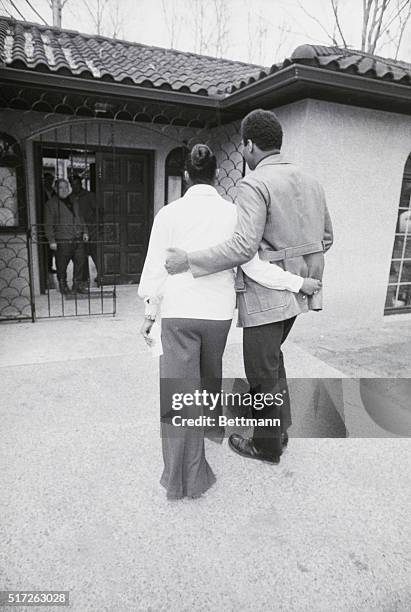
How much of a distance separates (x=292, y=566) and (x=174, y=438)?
786 mm

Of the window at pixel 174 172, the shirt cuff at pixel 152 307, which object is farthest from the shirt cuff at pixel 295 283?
the window at pixel 174 172

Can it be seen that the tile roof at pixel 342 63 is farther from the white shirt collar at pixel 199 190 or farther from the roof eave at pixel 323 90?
the white shirt collar at pixel 199 190

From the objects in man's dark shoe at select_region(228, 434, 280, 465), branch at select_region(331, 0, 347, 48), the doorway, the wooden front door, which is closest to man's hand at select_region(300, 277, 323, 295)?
man's dark shoe at select_region(228, 434, 280, 465)

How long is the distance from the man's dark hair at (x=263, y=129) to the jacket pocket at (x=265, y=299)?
758 millimetres

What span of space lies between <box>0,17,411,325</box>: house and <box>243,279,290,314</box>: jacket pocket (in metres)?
3.09

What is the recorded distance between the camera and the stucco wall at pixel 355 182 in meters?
5.27

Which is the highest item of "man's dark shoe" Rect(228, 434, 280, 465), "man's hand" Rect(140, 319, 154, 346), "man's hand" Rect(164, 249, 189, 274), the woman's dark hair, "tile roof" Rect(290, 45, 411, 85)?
"tile roof" Rect(290, 45, 411, 85)

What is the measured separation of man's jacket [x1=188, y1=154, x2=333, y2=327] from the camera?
7.27 ft

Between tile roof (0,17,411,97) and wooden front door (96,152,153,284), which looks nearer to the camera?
tile roof (0,17,411,97)

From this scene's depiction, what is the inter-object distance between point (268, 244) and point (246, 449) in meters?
1.32

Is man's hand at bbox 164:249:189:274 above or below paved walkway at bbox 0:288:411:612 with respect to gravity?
above

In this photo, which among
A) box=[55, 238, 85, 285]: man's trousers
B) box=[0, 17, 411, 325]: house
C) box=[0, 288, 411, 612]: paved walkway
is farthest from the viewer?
box=[55, 238, 85, 285]: man's trousers

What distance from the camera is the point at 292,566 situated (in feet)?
6.62

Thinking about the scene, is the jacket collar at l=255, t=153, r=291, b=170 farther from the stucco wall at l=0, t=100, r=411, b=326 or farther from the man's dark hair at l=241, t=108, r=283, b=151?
the stucco wall at l=0, t=100, r=411, b=326
